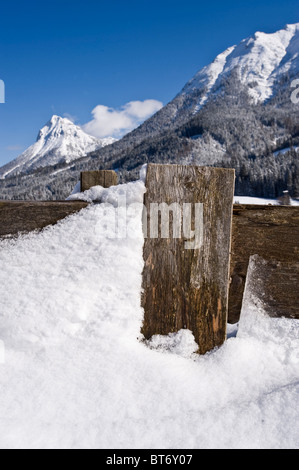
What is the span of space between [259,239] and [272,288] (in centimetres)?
28

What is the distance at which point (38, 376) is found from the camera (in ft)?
4.39

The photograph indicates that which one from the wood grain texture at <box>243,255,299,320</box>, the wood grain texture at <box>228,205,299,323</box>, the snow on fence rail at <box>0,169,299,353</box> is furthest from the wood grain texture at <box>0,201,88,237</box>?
the wood grain texture at <box>243,255,299,320</box>

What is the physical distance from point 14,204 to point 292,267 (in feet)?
5.11

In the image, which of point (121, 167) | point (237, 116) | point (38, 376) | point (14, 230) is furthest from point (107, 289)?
point (237, 116)

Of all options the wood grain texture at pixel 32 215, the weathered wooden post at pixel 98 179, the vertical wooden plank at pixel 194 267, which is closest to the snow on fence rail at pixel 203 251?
the vertical wooden plank at pixel 194 267

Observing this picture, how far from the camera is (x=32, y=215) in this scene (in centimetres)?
172

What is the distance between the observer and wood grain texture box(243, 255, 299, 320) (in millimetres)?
1669

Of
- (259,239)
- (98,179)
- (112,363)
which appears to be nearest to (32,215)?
(98,179)

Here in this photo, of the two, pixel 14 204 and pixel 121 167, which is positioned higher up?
pixel 121 167

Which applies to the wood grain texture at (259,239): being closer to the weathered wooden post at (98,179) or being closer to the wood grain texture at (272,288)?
the wood grain texture at (272,288)

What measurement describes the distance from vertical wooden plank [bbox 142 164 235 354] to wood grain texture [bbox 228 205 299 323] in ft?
0.31

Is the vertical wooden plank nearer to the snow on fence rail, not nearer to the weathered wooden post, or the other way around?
the snow on fence rail

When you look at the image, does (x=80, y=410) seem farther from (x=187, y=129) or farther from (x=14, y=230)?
(x=187, y=129)

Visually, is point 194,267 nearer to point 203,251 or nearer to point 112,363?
point 203,251
